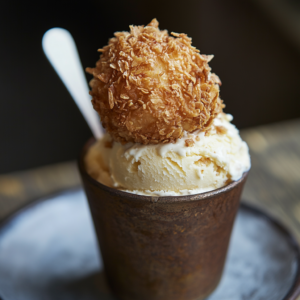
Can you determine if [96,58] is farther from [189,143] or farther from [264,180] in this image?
[189,143]

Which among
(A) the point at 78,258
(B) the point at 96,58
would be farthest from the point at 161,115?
(B) the point at 96,58

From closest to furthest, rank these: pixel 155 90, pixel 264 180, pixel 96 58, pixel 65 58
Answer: pixel 155 90
pixel 65 58
pixel 264 180
pixel 96 58

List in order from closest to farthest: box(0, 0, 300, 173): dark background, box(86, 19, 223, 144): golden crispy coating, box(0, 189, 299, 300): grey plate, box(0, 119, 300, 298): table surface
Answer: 1. box(86, 19, 223, 144): golden crispy coating
2. box(0, 189, 299, 300): grey plate
3. box(0, 119, 300, 298): table surface
4. box(0, 0, 300, 173): dark background

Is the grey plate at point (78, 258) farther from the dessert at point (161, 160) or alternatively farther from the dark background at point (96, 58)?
the dark background at point (96, 58)

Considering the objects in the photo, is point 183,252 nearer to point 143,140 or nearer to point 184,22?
point 143,140

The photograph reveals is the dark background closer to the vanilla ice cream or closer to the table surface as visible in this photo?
the table surface

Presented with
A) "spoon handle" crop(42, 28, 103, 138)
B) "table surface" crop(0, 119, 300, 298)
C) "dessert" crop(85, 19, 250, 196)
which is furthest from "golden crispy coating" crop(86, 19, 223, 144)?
"table surface" crop(0, 119, 300, 298)

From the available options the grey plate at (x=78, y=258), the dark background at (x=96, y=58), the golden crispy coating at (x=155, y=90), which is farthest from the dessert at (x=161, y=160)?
the dark background at (x=96, y=58)

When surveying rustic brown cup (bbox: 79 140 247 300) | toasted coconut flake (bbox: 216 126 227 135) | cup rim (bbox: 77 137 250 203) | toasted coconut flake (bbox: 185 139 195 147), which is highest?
toasted coconut flake (bbox: 185 139 195 147)
